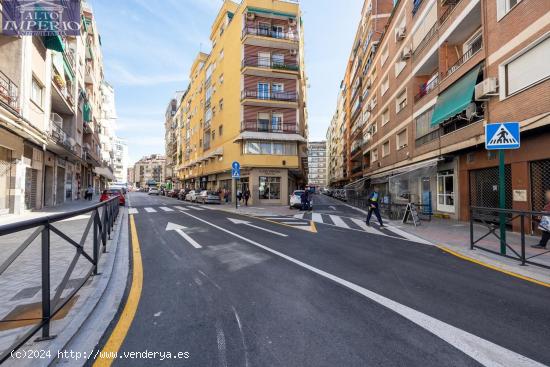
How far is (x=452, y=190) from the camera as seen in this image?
574 inches

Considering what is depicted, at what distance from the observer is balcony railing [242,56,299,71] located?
2580 centimetres

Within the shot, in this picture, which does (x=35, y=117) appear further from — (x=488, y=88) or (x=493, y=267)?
(x=488, y=88)

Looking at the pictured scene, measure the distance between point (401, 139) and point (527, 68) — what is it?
11630mm

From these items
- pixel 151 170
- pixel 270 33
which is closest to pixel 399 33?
pixel 270 33

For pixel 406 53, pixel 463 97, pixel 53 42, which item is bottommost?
pixel 463 97

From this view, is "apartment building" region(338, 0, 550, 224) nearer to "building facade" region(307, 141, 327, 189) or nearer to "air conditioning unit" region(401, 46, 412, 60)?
"air conditioning unit" region(401, 46, 412, 60)

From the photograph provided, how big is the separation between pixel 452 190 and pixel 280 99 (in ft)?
56.4

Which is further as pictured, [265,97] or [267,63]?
[267,63]

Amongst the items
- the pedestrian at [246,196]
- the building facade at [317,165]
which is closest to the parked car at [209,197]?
the pedestrian at [246,196]

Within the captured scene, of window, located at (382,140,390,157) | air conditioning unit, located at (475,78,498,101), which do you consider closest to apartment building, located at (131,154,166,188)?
window, located at (382,140,390,157)

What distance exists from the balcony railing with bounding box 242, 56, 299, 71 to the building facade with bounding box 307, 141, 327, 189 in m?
112

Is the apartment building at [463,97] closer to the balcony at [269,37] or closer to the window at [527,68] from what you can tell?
the window at [527,68]

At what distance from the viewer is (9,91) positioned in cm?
1149

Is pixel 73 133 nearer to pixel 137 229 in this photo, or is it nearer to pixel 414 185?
pixel 137 229
